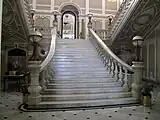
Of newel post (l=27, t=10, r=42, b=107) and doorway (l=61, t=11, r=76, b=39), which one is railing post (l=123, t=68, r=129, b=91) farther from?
doorway (l=61, t=11, r=76, b=39)

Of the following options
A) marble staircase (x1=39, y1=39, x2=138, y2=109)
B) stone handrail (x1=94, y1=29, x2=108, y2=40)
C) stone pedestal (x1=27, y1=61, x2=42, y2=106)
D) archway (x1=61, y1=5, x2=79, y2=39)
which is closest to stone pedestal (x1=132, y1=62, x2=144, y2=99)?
marble staircase (x1=39, y1=39, x2=138, y2=109)

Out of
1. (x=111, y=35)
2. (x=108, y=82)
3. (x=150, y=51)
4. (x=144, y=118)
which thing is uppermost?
(x=111, y=35)

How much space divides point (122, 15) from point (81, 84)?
4586 mm

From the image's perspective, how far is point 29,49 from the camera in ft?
36.7

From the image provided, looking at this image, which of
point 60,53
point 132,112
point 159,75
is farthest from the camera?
point 159,75

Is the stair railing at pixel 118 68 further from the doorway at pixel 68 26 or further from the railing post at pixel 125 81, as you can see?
the doorway at pixel 68 26

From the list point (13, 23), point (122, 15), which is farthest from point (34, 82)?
point (122, 15)

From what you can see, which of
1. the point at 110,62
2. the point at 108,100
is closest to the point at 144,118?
the point at 108,100

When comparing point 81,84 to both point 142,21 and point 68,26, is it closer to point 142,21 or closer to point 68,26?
point 142,21

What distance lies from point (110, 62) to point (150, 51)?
4.32m

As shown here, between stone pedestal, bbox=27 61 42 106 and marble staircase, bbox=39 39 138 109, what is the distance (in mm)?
200

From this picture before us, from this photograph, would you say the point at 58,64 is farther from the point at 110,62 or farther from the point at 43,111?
the point at 43,111

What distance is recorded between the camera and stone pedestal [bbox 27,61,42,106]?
5.07 m

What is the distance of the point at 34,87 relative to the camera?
16.9 ft
